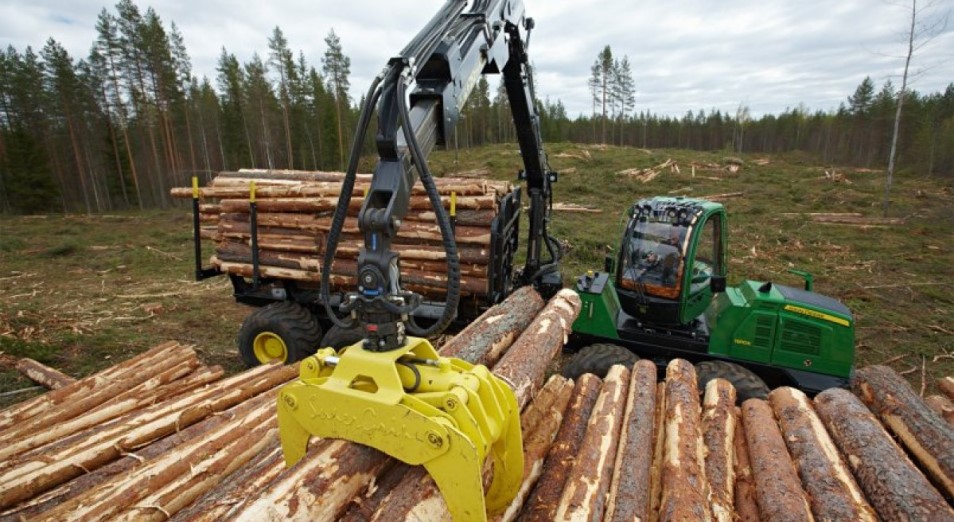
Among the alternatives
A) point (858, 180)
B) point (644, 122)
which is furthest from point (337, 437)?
point (644, 122)

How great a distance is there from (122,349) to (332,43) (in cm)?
3790

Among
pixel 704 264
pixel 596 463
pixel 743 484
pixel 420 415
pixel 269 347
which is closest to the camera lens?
pixel 420 415

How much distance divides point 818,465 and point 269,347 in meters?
6.77

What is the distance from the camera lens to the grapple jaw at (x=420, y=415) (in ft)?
6.49

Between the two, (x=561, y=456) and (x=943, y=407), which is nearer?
(x=561, y=456)

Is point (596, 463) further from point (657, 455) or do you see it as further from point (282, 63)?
point (282, 63)

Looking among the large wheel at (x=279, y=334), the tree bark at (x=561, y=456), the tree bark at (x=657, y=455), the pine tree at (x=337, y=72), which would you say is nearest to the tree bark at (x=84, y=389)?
the large wheel at (x=279, y=334)

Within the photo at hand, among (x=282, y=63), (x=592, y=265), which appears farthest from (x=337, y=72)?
(x=592, y=265)

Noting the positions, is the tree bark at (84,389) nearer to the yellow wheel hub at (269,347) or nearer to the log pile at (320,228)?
the yellow wheel hub at (269,347)

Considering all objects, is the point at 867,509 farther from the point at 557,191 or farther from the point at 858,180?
the point at 858,180

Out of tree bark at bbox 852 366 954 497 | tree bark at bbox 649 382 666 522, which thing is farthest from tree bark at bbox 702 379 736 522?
tree bark at bbox 852 366 954 497

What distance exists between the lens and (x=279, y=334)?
697 centimetres

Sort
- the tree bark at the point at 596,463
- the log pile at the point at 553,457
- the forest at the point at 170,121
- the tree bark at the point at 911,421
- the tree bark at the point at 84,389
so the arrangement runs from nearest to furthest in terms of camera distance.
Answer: the log pile at the point at 553,457, the tree bark at the point at 596,463, the tree bark at the point at 911,421, the tree bark at the point at 84,389, the forest at the point at 170,121

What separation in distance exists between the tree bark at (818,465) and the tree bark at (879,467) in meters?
0.07
